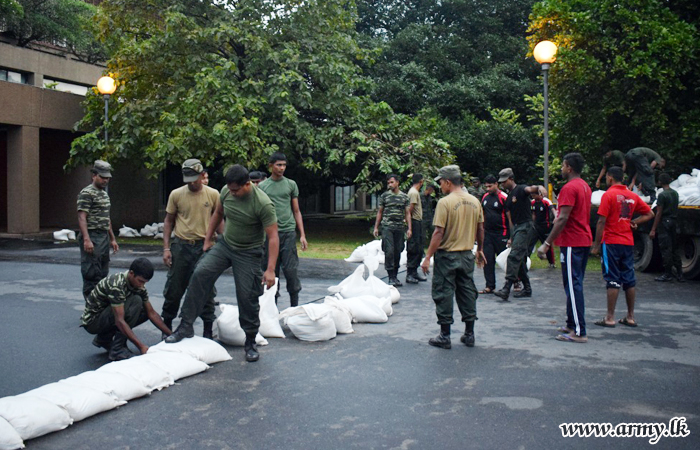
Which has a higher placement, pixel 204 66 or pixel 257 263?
pixel 204 66

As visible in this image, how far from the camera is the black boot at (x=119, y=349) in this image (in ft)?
19.3

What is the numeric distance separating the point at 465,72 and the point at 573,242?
21.3 meters

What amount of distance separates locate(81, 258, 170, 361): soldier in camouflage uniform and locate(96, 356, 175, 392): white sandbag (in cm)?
59

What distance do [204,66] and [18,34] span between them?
12671mm

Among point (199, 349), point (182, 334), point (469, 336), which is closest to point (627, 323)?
point (469, 336)

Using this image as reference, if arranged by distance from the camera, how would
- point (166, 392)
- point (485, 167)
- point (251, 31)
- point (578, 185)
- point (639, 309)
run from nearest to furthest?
point (166, 392) < point (578, 185) < point (639, 309) < point (251, 31) < point (485, 167)

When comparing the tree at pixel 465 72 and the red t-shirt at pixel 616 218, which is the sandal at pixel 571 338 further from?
the tree at pixel 465 72

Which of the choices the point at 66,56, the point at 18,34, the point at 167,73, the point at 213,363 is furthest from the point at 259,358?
the point at 66,56

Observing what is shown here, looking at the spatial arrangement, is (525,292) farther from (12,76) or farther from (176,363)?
(12,76)

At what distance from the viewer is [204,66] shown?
18.7 metres

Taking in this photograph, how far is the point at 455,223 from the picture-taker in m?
6.59

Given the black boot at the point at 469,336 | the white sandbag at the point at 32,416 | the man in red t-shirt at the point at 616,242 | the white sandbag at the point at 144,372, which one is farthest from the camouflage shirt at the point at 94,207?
the man in red t-shirt at the point at 616,242

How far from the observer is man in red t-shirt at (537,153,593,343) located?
6.70 metres

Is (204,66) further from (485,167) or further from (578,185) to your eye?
(578,185)
